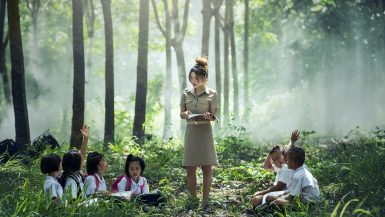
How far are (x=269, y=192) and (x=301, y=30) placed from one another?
120 feet

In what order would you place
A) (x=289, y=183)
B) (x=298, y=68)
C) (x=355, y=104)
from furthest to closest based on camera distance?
(x=298, y=68)
(x=355, y=104)
(x=289, y=183)

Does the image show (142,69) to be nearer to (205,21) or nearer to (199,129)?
(205,21)

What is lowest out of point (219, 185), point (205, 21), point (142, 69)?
point (219, 185)

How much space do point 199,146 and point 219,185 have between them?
2.36 meters

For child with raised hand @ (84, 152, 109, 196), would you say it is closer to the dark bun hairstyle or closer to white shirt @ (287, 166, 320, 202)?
the dark bun hairstyle

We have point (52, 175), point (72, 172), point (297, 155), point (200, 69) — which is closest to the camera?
point (52, 175)

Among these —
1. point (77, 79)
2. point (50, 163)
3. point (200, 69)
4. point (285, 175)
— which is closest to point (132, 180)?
point (50, 163)

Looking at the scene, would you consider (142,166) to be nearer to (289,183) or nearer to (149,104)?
(289,183)

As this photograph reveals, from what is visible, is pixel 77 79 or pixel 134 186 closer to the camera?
pixel 134 186

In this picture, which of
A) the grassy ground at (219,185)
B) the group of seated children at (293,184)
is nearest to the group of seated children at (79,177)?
the grassy ground at (219,185)

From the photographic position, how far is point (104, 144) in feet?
55.7

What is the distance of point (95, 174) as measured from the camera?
30.5ft

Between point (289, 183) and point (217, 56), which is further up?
point (217, 56)

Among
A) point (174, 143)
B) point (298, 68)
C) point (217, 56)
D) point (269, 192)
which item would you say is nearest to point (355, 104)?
point (298, 68)
